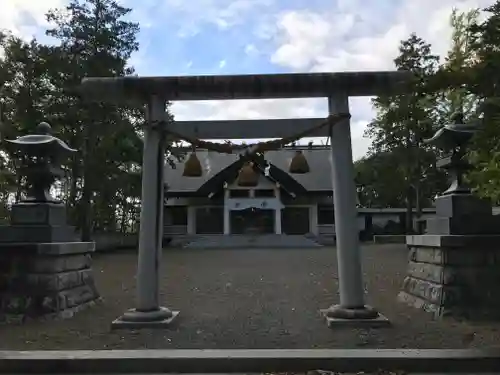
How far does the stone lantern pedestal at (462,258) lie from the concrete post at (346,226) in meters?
1.28

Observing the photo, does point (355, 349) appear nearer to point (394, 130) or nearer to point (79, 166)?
point (79, 166)

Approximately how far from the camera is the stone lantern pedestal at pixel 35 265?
24.5ft

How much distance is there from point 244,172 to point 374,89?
2.68m

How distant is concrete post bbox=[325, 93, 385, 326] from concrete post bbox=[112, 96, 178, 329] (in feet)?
7.84

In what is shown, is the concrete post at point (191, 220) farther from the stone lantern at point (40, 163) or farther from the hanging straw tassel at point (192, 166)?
the hanging straw tassel at point (192, 166)

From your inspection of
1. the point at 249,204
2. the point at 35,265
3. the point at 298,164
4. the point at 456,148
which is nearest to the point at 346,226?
the point at 298,164

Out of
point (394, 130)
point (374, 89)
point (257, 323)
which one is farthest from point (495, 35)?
point (394, 130)

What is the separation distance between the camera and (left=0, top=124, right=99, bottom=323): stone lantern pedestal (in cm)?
746

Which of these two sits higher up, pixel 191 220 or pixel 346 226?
pixel 191 220

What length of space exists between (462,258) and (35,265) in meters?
6.22

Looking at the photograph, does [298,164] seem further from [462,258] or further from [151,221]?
[462,258]

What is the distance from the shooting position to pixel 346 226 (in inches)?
277

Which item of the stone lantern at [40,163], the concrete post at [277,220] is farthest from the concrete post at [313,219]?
the stone lantern at [40,163]

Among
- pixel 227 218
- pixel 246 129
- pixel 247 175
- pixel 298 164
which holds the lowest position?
pixel 247 175
